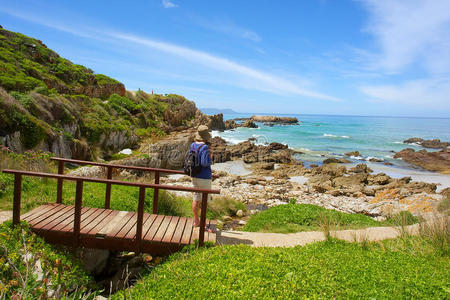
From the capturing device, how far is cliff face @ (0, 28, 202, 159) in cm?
1057

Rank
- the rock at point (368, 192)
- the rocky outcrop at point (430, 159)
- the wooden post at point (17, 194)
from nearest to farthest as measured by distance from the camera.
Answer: the wooden post at point (17, 194), the rock at point (368, 192), the rocky outcrop at point (430, 159)

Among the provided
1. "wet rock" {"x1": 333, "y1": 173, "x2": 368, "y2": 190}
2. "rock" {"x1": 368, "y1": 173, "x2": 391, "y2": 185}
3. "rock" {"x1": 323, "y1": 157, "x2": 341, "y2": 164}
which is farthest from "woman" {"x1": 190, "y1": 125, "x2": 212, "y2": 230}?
"rock" {"x1": 323, "y1": 157, "x2": 341, "y2": 164}

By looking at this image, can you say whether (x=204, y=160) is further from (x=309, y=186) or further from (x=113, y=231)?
(x=309, y=186)

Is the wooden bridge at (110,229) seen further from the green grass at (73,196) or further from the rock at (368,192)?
the rock at (368,192)

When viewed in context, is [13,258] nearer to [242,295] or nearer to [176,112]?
[242,295]

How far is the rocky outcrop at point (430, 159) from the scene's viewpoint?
3202cm

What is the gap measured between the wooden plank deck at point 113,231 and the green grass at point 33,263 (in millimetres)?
233

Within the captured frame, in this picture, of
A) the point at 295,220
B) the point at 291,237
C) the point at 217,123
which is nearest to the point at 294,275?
the point at 291,237

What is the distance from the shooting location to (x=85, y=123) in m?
17.0

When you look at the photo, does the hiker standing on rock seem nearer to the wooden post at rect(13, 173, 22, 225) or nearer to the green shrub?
the wooden post at rect(13, 173, 22, 225)

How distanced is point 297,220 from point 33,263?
23.1 feet

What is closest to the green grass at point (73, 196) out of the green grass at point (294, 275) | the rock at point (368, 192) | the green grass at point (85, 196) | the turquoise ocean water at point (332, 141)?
the green grass at point (85, 196)

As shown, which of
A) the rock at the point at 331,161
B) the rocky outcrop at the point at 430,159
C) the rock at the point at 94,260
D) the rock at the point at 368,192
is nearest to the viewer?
the rock at the point at 94,260

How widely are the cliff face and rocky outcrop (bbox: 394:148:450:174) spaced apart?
3239cm
